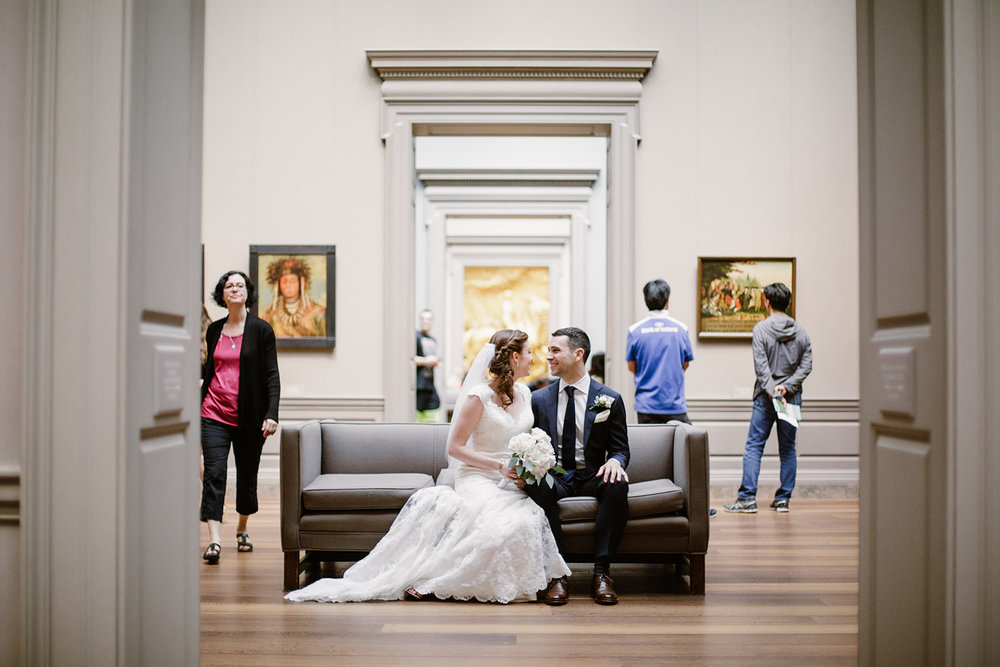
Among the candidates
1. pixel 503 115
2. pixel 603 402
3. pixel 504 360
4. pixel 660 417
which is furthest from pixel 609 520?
pixel 503 115

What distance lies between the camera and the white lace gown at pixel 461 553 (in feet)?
14.8

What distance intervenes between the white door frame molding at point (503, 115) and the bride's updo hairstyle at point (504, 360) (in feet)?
11.4

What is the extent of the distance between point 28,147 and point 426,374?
7.28 metres

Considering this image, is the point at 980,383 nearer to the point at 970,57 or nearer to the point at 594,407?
the point at 970,57

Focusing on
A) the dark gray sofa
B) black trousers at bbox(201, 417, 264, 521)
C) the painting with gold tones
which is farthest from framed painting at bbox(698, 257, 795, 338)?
the painting with gold tones

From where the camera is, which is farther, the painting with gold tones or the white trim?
the painting with gold tones

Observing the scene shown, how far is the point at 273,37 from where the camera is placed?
8328 mm

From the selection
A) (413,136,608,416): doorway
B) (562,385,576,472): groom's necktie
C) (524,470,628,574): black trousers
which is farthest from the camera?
(413,136,608,416): doorway

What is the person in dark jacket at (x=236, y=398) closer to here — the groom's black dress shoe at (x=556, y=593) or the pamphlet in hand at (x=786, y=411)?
the groom's black dress shoe at (x=556, y=593)

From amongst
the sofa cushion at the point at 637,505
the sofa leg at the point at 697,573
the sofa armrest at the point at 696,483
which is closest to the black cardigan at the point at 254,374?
the sofa cushion at the point at 637,505

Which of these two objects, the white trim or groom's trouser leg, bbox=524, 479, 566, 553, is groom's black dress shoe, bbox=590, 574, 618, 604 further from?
the white trim

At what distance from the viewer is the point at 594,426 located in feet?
16.0

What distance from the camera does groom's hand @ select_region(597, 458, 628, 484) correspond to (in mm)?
4703

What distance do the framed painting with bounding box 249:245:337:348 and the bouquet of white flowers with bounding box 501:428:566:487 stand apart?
4.13m
